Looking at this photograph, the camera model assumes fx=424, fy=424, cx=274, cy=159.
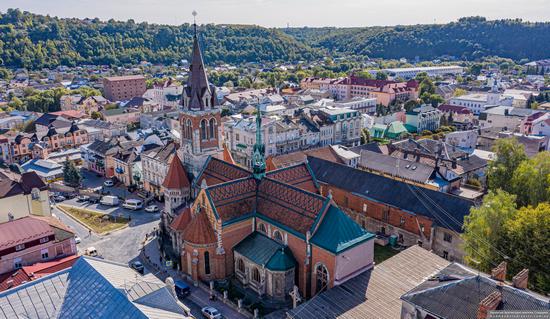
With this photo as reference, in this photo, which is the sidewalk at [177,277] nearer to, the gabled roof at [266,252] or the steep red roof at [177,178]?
the gabled roof at [266,252]

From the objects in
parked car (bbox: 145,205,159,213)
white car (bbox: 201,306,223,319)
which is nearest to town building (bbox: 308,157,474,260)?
white car (bbox: 201,306,223,319)

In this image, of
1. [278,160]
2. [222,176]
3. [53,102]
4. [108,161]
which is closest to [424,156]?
[278,160]

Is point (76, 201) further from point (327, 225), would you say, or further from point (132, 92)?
point (132, 92)

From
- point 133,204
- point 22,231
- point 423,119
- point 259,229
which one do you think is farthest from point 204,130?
point 423,119

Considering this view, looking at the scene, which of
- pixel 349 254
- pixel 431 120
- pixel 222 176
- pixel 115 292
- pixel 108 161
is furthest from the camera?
pixel 431 120

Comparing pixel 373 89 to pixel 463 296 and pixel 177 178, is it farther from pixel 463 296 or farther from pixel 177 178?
pixel 463 296

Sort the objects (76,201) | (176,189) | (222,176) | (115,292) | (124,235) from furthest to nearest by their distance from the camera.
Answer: (76,201) → (124,235) → (176,189) → (222,176) → (115,292)
